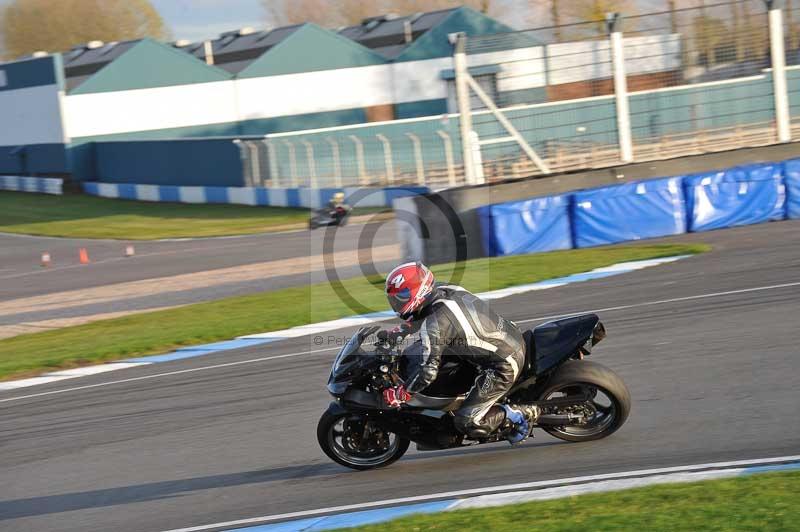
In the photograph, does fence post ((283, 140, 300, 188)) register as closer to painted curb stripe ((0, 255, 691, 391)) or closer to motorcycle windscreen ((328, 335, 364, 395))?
painted curb stripe ((0, 255, 691, 391))

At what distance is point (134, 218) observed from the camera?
124ft

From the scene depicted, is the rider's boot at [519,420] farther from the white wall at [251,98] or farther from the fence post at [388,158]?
the white wall at [251,98]

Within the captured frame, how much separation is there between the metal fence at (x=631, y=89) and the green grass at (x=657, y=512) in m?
14.2

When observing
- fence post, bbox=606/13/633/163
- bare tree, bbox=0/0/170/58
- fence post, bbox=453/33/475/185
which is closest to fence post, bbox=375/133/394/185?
fence post, bbox=453/33/475/185

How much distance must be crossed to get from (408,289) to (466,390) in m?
0.89

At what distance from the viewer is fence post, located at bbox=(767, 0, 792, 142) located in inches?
804

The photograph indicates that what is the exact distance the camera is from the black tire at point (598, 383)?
23.8ft

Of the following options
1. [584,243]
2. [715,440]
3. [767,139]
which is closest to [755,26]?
[767,139]

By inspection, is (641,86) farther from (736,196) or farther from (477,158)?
(477,158)

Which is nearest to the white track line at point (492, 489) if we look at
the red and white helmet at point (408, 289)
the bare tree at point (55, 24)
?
the red and white helmet at point (408, 289)

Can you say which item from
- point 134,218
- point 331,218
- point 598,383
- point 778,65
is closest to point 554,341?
point 598,383

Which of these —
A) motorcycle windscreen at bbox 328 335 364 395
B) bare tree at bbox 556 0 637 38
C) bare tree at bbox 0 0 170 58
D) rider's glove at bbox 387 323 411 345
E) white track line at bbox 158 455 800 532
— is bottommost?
white track line at bbox 158 455 800 532

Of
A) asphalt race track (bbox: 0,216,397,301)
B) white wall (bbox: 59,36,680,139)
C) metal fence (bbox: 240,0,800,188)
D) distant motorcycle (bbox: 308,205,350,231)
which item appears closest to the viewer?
metal fence (bbox: 240,0,800,188)

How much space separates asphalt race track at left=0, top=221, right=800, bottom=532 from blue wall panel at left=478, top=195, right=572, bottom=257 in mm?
5905
